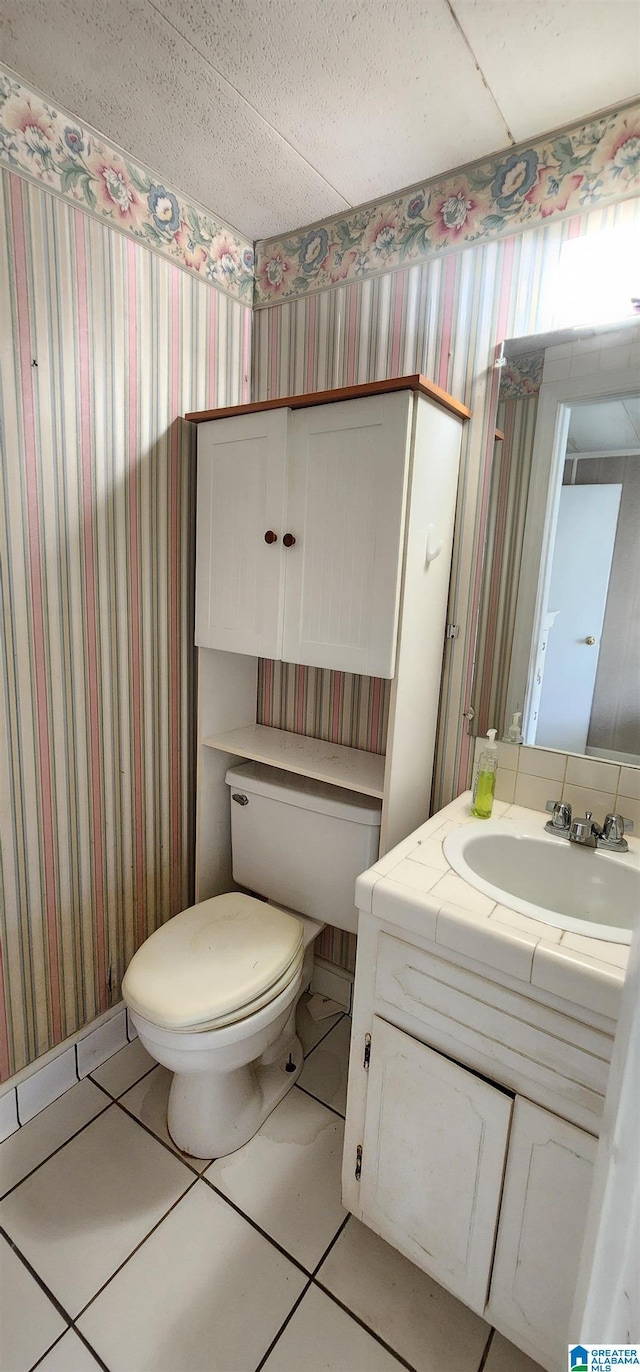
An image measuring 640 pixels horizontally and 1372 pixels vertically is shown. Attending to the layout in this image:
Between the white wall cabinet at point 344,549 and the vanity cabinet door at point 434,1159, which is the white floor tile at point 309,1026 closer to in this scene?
the vanity cabinet door at point 434,1159

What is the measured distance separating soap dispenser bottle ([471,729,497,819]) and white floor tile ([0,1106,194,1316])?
1.04m

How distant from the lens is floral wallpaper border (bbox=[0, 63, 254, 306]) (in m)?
1.15

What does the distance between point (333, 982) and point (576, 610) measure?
131cm

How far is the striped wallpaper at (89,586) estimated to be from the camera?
1.24 m

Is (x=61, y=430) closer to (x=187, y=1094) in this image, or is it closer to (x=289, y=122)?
(x=289, y=122)

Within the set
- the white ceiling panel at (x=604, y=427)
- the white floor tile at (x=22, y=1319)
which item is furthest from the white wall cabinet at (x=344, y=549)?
the white floor tile at (x=22, y=1319)

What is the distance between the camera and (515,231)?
1267 millimetres

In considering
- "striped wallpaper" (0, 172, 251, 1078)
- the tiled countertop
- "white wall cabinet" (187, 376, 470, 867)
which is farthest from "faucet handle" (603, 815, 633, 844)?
"striped wallpaper" (0, 172, 251, 1078)

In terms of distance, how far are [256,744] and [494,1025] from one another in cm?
96

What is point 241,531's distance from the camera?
147 cm

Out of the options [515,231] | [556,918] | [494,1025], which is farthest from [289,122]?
[494,1025]

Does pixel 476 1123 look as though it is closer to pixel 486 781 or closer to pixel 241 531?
pixel 486 781

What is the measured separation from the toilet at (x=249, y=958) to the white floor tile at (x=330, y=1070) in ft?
0.15

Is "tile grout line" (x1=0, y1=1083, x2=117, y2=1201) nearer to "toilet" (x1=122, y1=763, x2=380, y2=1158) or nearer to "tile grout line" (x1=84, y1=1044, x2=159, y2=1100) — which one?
"tile grout line" (x1=84, y1=1044, x2=159, y2=1100)
